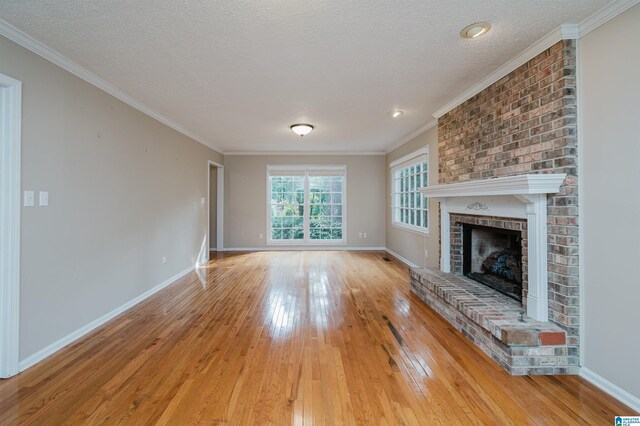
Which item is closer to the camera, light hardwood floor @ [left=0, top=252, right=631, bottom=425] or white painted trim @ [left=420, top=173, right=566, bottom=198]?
light hardwood floor @ [left=0, top=252, right=631, bottom=425]

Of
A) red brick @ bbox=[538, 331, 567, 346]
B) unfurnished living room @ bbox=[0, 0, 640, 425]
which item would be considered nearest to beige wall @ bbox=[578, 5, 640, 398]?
unfurnished living room @ bbox=[0, 0, 640, 425]

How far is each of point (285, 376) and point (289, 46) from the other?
8.24 ft

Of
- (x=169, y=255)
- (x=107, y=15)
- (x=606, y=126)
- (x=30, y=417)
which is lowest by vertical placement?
(x=30, y=417)

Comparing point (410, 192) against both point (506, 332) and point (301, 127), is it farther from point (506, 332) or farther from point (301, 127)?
point (506, 332)

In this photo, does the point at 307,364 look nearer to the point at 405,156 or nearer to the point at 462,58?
the point at 462,58

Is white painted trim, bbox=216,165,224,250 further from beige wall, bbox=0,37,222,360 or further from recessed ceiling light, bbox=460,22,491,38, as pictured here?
recessed ceiling light, bbox=460,22,491,38

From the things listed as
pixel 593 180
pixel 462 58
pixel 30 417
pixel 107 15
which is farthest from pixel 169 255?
pixel 593 180

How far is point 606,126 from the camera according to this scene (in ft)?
6.65

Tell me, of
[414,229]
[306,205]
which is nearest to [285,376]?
[414,229]

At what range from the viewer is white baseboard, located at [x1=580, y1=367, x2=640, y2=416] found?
1826mm

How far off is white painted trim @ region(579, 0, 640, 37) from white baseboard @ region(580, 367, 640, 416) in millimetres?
2345

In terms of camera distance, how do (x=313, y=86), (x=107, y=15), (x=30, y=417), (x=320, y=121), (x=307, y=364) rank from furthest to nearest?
(x=320, y=121) → (x=313, y=86) → (x=307, y=364) → (x=107, y=15) → (x=30, y=417)

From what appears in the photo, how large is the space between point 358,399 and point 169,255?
3.86m

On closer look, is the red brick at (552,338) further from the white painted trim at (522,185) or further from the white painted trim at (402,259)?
the white painted trim at (402,259)
